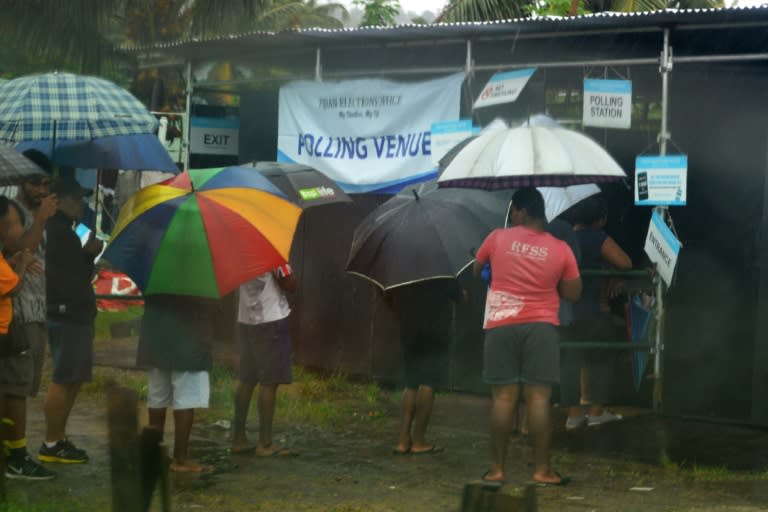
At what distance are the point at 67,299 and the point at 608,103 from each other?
4304 mm

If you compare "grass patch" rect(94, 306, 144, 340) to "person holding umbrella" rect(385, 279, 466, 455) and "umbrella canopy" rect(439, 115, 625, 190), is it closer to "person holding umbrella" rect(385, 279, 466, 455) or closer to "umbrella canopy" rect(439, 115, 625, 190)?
"person holding umbrella" rect(385, 279, 466, 455)

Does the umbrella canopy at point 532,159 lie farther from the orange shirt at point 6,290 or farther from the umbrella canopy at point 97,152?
the orange shirt at point 6,290

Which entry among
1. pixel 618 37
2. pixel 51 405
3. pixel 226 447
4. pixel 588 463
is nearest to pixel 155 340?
pixel 51 405

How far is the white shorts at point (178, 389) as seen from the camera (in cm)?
750

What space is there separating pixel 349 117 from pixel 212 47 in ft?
5.50

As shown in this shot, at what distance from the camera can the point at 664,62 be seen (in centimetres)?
901

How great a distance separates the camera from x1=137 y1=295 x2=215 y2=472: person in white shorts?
746cm

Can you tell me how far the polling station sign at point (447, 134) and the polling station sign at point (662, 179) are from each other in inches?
56.8

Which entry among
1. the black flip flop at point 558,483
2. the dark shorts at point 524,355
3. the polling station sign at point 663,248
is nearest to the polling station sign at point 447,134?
the polling station sign at point 663,248

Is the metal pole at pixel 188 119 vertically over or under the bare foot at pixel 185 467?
over

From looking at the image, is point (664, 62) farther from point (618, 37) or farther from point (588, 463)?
point (588, 463)

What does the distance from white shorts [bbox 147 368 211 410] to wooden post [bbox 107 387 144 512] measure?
12.7 feet

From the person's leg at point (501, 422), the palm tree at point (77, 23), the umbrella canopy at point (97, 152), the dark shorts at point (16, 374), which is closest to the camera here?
the dark shorts at point (16, 374)

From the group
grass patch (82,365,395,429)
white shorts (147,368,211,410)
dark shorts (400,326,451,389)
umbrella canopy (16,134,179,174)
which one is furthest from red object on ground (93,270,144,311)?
white shorts (147,368,211,410)
